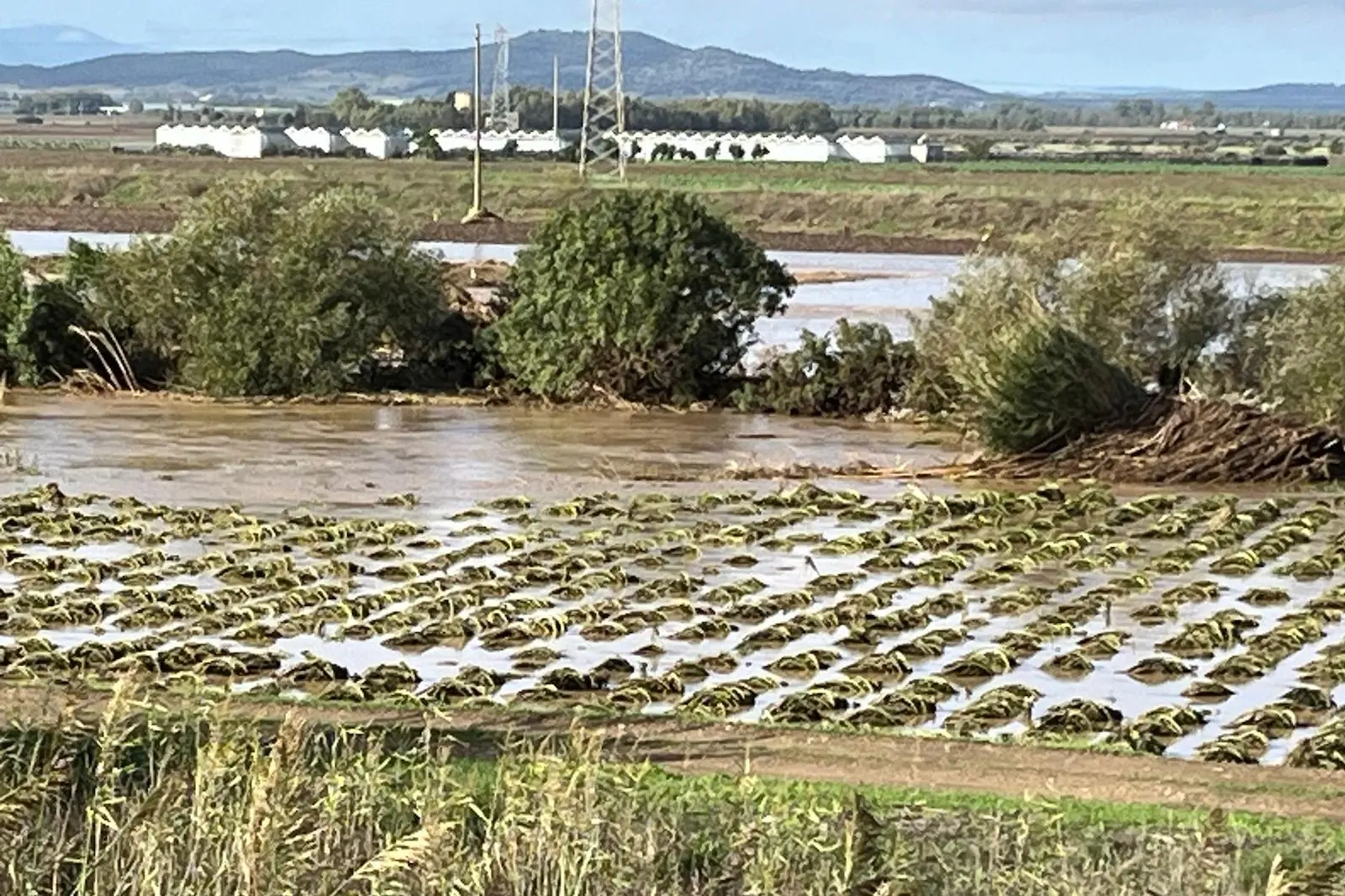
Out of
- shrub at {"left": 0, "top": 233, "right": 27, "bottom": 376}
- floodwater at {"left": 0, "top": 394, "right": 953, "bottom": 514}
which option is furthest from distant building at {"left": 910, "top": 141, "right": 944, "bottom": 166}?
floodwater at {"left": 0, "top": 394, "right": 953, "bottom": 514}

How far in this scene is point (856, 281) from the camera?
6216 centimetres

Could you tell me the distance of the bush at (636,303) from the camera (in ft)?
119

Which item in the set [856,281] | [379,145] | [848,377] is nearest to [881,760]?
[848,377]

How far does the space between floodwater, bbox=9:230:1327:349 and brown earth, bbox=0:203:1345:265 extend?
5.11 feet

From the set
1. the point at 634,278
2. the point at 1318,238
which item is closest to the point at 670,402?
the point at 634,278

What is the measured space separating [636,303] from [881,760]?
22.6m

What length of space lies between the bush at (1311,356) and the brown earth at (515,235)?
37857 mm

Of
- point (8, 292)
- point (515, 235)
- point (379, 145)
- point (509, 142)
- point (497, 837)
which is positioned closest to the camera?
point (497, 837)

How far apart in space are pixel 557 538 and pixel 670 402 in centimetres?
1259

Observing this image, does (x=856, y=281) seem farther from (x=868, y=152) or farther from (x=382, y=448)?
(x=868, y=152)

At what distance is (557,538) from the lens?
24.0 m

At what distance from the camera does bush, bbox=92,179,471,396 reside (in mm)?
36438

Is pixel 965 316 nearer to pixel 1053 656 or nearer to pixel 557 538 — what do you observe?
pixel 557 538

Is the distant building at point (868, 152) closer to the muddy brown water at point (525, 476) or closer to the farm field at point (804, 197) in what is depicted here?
the farm field at point (804, 197)
